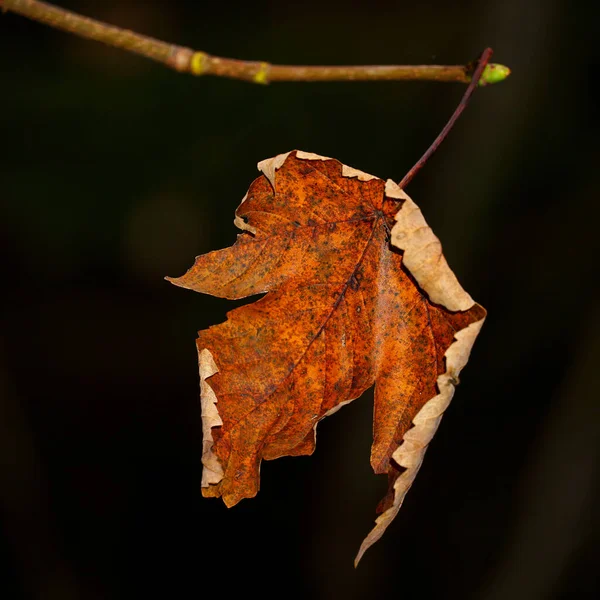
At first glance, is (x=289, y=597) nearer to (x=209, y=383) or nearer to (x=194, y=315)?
(x=194, y=315)

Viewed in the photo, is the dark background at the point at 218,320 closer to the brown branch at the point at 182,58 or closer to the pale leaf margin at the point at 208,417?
the pale leaf margin at the point at 208,417

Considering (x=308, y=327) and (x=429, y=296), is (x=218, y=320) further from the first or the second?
(x=429, y=296)

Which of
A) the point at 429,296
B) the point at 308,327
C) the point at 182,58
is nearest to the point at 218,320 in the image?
the point at 308,327

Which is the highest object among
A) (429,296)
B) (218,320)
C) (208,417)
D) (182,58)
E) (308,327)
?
(182,58)

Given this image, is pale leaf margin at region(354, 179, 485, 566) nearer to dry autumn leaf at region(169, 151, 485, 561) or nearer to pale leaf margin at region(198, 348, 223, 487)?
dry autumn leaf at region(169, 151, 485, 561)

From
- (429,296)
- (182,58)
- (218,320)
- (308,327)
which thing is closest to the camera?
(182,58)

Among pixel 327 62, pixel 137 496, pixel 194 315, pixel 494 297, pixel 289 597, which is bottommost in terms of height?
pixel 289 597

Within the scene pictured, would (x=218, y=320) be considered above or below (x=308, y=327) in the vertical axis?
below

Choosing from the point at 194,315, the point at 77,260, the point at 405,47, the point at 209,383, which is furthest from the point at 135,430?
the point at 209,383
